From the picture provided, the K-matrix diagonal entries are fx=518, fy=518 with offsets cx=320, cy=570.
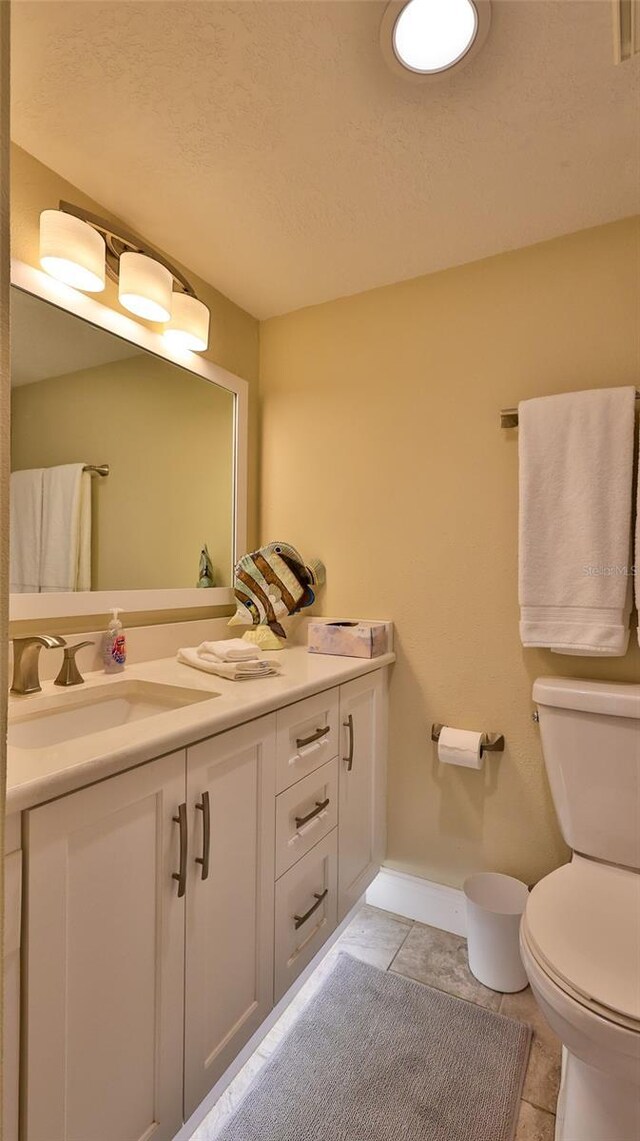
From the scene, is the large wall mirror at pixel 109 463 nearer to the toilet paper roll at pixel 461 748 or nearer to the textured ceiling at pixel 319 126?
the textured ceiling at pixel 319 126

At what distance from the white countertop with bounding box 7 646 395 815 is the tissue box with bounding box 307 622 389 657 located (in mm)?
44

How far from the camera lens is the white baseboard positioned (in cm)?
167

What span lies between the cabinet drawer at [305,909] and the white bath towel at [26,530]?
94 cm

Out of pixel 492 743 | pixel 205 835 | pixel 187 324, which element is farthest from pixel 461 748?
pixel 187 324

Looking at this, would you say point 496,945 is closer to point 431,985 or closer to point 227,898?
point 431,985

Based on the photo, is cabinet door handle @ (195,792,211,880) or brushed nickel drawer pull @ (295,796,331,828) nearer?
cabinet door handle @ (195,792,211,880)

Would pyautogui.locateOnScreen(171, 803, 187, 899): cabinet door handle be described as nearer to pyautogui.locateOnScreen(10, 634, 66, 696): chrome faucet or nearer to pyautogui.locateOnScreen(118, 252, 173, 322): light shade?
pyautogui.locateOnScreen(10, 634, 66, 696): chrome faucet

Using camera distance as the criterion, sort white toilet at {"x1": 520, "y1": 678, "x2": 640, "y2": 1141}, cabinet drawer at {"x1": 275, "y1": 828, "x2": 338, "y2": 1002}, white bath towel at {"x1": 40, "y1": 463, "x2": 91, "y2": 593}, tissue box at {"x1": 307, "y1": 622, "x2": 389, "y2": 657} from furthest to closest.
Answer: tissue box at {"x1": 307, "y1": 622, "x2": 389, "y2": 657} < white bath towel at {"x1": 40, "y1": 463, "x2": 91, "y2": 593} < cabinet drawer at {"x1": 275, "y1": 828, "x2": 338, "y2": 1002} < white toilet at {"x1": 520, "y1": 678, "x2": 640, "y2": 1141}

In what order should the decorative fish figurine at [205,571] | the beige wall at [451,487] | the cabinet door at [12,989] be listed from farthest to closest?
the decorative fish figurine at [205,571]
the beige wall at [451,487]
the cabinet door at [12,989]

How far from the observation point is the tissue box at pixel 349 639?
5.48 feet

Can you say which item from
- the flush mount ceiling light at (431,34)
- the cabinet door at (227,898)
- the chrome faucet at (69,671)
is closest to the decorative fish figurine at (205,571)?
the chrome faucet at (69,671)

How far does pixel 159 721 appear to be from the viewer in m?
0.96

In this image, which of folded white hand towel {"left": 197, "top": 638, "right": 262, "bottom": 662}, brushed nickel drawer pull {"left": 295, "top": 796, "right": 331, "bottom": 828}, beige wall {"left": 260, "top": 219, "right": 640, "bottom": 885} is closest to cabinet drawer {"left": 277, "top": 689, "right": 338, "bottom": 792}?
brushed nickel drawer pull {"left": 295, "top": 796, "right": 331, "bottom": 828}

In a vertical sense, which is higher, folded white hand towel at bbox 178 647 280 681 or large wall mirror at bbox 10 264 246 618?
large wall mirror at bbox 10 264 246 618
